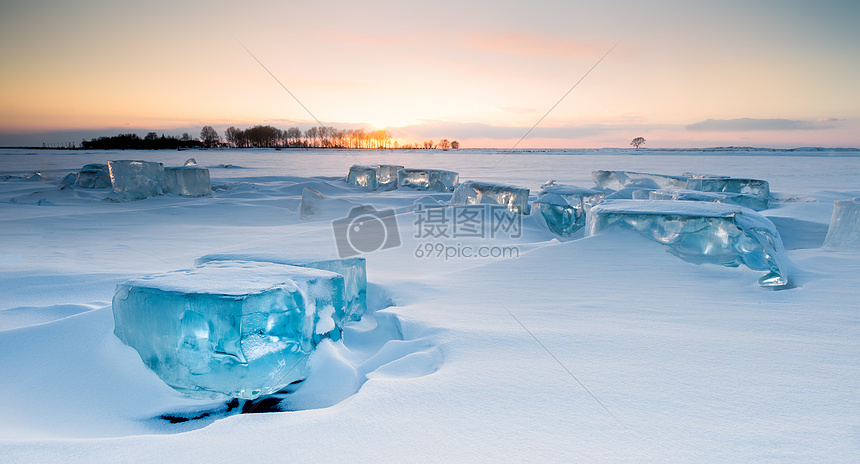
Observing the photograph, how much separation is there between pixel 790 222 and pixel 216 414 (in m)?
5.21

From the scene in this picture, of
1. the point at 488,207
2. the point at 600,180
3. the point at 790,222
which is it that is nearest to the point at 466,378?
the point at 488,207

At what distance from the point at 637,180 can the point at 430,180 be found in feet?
13.2

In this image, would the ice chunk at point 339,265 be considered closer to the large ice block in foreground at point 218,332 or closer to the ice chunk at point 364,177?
the large ice block in foreground at point 218,332

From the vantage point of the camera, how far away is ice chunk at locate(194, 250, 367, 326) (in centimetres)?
207

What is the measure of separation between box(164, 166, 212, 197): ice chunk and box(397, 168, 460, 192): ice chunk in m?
3.92

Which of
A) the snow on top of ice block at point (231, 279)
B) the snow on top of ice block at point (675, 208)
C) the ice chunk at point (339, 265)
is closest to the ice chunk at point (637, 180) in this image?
the snow on top of ice block at point (675, 208)

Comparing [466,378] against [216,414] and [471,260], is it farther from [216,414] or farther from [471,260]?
[471,260]

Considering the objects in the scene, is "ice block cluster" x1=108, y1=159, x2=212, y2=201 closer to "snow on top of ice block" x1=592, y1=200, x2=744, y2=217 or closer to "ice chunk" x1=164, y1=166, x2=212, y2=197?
"ice chunk" x1=164, y1=166, x2=212, y2=197

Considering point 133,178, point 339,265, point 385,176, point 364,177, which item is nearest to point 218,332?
point 339,265

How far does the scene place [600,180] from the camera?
28.9 ft

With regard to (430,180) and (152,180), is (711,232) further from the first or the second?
(152,180)

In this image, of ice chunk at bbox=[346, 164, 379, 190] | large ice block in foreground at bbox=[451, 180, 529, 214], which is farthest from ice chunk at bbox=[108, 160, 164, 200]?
large ice block in foreground at bbox=[451, 180, 529, 214]

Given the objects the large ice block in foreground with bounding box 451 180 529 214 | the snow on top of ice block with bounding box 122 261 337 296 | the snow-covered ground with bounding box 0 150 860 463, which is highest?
the large ice block in foreground with bounding box 451 180 529 214

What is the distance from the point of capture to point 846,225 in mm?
2971
